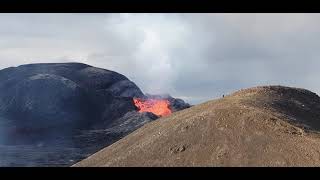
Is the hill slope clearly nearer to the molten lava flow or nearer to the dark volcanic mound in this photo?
the dark volcanic mound

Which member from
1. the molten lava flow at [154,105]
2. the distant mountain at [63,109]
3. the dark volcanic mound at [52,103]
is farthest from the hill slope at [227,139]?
the molten lava flow at [154,105]

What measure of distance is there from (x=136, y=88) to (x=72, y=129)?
1162 inches

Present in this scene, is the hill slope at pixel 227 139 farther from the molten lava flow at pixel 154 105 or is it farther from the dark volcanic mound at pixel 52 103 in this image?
the molten lava flow at pixel 154 105

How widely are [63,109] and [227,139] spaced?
71.0m

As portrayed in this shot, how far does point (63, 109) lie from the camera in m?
97.2

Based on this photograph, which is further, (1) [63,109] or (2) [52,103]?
(1) [63,109]

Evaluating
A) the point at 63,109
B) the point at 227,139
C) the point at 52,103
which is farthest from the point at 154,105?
the point at 227,139

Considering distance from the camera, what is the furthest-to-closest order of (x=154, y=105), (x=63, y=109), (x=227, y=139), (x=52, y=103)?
(x=154, y=105) < (x=63, y=109) < (x=52, y=103) < (x=227, y=139)

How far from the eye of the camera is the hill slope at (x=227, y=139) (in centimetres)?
2856

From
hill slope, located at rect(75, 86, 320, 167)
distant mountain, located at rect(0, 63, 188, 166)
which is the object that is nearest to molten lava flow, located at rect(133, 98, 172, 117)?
distant mountain, located at rect(0, 63, 188, 166)

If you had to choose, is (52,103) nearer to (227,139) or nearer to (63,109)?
(63,109)

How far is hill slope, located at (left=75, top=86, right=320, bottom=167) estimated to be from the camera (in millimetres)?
28562

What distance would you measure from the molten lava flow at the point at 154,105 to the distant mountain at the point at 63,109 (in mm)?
3384
